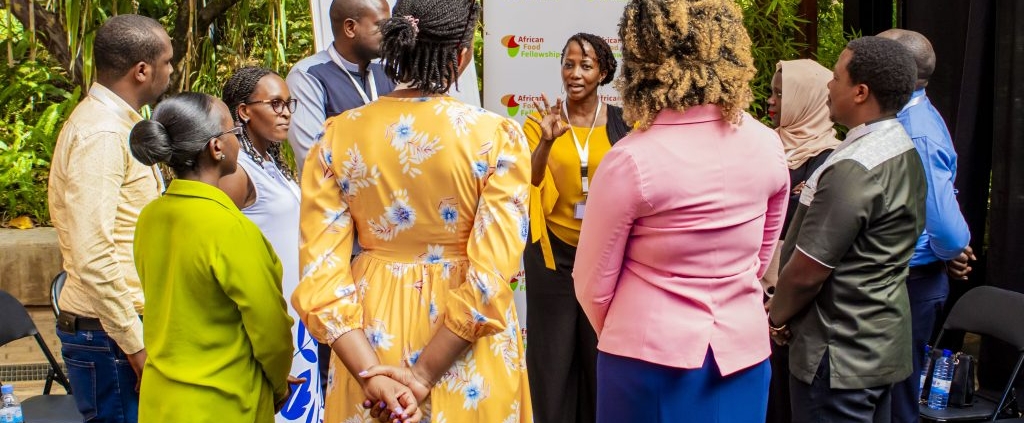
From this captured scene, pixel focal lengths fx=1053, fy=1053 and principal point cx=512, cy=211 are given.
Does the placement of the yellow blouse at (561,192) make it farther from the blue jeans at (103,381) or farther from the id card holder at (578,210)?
the blue jeans at (103,381)

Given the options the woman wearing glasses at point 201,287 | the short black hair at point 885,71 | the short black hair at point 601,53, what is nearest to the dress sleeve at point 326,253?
the woman wearing glasses at point 201,287

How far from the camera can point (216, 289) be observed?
2559 mm

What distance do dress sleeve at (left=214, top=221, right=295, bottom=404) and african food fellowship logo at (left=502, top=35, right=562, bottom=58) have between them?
2.59 metres

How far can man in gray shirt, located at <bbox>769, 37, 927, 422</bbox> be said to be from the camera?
2947 millimetres

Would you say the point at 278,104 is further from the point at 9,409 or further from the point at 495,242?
the point at 495,242

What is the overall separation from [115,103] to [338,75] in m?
0.96

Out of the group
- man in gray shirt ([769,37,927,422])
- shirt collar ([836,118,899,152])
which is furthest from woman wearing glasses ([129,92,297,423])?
shirt collar ([836,118,899,152])

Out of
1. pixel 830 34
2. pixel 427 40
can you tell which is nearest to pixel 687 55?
pixel 427 40

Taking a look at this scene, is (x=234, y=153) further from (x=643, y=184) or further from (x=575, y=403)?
(x=575, y=403)

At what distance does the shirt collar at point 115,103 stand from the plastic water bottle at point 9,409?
3.91 ft

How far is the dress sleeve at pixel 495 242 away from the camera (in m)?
2.29

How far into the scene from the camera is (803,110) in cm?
429

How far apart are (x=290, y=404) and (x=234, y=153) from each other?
1.27 meters

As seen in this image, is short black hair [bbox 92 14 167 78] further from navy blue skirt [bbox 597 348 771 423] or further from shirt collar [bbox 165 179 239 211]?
navy blue skirt [bbox 597 348 771 423]
